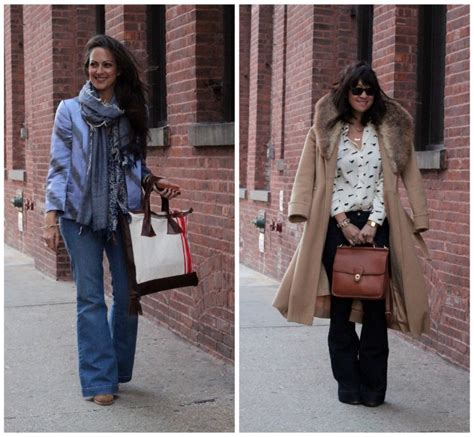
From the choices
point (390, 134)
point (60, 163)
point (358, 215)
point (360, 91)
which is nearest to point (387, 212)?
point (358, 215)

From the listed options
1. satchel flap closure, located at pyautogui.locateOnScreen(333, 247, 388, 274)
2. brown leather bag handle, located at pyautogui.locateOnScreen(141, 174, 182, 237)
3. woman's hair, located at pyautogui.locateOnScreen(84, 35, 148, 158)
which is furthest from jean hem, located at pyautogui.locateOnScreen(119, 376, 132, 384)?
satchel flap closure, located at pyautogui.locateOnScreen(333, 247, 388, 274)

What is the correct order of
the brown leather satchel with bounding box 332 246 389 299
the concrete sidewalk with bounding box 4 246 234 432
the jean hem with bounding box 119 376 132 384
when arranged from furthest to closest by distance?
the jean hem with bounding box 119 376 132 384, the brown leather satchel with bounding box 332 246 389 299, the concrete sidewalk with bounding box 4 246 234 432

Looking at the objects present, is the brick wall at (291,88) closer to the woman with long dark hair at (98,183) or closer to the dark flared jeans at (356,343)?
the dark flared jeans at (356,343)

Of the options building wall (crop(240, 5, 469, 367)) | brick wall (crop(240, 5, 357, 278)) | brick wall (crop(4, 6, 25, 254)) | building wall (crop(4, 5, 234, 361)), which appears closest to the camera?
building wall (crop(4, 5, 234, 361))

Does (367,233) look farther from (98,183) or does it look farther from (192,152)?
(192,152)

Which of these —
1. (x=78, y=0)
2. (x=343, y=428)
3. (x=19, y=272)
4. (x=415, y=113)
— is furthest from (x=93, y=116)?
(x=19, y=272)

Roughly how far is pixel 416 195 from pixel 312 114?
12.4 feet

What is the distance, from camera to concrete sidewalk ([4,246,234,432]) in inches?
178

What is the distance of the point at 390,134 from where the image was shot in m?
4.72

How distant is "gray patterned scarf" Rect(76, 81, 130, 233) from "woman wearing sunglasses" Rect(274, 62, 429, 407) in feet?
3.34

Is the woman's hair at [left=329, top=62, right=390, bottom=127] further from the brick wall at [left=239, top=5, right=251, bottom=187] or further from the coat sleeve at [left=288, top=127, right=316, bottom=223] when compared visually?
the brick wall at [left=239, top=5, right=251, bottom=187]

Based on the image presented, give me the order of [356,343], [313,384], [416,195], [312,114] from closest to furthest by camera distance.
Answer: [416,195], [356,343], [313,384], [312,114]

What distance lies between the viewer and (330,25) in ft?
26.9

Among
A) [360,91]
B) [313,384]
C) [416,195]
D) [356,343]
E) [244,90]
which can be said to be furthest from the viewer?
[244,90]
